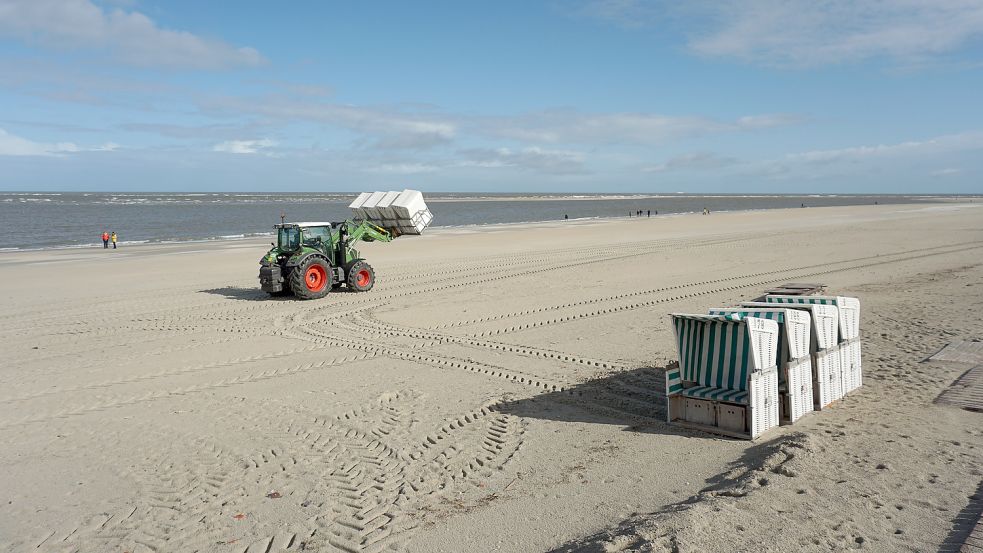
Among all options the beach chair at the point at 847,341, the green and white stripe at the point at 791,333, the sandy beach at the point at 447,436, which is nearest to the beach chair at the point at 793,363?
the green and white stripe at the point at 791,333

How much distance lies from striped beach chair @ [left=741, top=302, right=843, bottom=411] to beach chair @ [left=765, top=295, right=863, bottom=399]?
97mm

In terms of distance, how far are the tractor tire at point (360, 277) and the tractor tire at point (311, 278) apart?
2.19ft

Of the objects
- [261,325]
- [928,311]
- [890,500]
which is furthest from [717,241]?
[890,500]

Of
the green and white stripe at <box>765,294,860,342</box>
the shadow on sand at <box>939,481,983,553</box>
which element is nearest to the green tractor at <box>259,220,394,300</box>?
the green and white stripe at <box>765,294,860,342</box>

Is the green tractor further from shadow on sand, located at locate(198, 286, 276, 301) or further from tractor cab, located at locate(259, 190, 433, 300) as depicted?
shadow on sand, located at locate(198, 286, 276, 301)

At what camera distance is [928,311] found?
1277cm

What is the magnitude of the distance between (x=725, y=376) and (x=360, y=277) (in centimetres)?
1244

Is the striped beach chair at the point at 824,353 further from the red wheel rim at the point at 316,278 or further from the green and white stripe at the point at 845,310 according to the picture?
the red wheel rim at the point at 316,278

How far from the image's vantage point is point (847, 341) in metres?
7.81

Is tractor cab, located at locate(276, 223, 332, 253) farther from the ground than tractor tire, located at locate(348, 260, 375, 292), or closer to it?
farther from the ground

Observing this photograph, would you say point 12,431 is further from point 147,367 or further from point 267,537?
point 267,537

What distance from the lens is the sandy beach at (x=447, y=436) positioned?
5.14 meters

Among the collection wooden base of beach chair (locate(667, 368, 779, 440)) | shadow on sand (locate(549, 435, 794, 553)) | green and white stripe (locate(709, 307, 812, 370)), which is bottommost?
shadow on sand (locate(549, 435, 794, 553))

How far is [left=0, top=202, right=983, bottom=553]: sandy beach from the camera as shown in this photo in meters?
5.14
